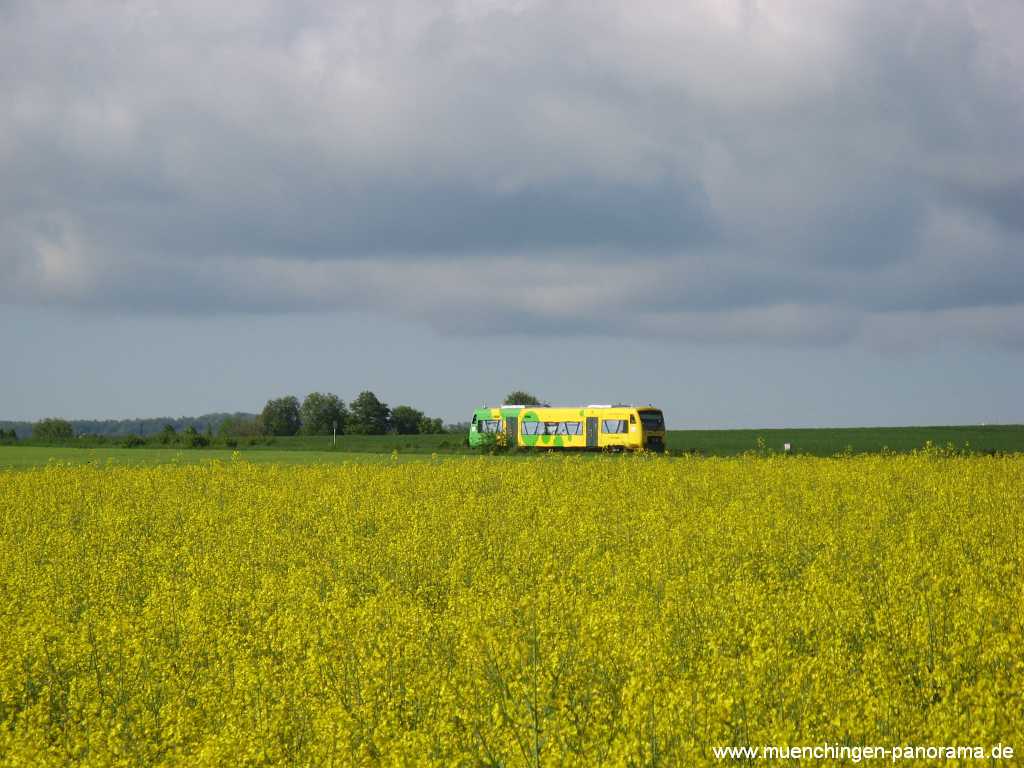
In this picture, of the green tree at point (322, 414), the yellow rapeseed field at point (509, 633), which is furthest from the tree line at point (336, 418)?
the yellow rapeseed field at point (509, 633)

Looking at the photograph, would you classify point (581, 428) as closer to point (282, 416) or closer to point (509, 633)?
point (509, 633)

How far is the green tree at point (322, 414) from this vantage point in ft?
361

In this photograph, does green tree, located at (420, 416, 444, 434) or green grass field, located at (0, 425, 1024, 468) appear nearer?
green grass field, located at (0, 425, 1024, 468)

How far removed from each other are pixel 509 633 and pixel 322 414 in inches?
4405

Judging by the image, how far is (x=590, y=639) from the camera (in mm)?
8242

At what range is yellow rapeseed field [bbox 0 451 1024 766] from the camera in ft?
21.3

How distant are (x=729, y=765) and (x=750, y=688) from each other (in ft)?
4.12

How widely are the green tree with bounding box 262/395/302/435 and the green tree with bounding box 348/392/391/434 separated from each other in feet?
45.0

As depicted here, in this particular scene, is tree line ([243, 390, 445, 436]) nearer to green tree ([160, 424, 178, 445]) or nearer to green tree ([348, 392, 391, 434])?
green tree ([348, 392, 391, 434])

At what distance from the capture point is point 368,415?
10212cm

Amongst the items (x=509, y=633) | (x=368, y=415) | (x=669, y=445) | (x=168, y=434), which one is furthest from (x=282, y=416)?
(x=509, y=633)

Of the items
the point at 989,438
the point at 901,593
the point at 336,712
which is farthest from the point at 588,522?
the point at 989,438

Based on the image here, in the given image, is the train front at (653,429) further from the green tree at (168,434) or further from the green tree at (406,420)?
the green tree at (406,420)

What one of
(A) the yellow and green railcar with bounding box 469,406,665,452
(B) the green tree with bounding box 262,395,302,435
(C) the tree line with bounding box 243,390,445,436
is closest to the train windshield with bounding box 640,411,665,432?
(A) the yellow and green railcar with bounding box 469,406,665,452
